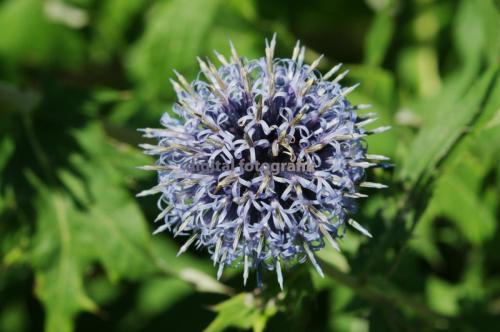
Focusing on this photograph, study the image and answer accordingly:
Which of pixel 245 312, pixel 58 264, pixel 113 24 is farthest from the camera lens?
pixel 113 24

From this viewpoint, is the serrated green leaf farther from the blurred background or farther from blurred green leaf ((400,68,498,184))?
blurred green leaf ((400,68,498,184))

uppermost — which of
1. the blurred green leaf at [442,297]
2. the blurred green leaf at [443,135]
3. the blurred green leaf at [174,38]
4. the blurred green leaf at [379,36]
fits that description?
the blurred green leaf at [174,38]

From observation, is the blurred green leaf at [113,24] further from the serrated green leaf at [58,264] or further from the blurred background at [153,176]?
the serrated green leaf at [58,264]

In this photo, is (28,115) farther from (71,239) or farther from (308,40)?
(308,40)

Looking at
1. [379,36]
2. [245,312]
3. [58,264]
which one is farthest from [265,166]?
[379,36]

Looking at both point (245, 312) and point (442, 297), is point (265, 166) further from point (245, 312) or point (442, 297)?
point (442, 297)

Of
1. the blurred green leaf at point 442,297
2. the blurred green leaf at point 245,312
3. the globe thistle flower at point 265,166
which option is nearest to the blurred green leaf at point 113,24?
the globe thistle flower at point 265,166
